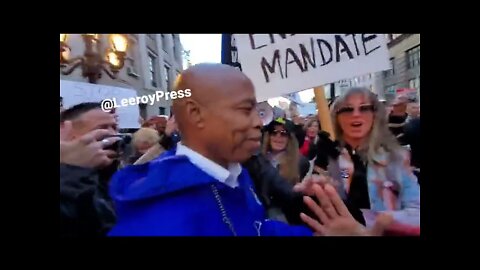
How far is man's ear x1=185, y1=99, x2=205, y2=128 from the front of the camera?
305 centimetres

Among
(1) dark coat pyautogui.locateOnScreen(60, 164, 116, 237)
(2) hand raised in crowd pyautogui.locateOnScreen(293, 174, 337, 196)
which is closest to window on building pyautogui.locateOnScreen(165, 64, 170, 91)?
(1) dark coat pyautogui.locateOnScreen(60, 164, 116, 237)

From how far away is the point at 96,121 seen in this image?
3.24 metres

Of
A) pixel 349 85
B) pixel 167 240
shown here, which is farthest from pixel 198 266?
pixel 349 85

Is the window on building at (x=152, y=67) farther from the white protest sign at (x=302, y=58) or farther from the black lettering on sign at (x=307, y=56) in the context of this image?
the black lettering on sign at (x=307, y=56)

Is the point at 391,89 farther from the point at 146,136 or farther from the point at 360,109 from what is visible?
the point at 146,136

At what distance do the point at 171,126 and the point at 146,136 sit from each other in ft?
0.68

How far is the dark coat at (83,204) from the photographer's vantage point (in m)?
3.14

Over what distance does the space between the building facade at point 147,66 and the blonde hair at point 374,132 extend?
3.63ft

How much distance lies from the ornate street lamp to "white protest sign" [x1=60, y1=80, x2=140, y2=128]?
0.22 ft

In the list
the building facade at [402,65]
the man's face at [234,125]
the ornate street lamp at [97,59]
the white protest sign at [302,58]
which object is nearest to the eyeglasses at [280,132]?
the man's face at [234,125]

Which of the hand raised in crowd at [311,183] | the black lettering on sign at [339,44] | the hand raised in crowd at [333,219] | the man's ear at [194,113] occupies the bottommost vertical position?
the hand raised in crowd at [333,219]

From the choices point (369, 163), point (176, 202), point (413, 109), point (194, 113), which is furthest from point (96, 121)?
point (413, 109)
